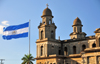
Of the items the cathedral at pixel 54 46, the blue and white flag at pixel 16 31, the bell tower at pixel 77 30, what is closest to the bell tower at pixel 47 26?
the cathedral at pixel 54 46

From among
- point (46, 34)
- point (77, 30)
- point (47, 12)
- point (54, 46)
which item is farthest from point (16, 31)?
point (77, 30)

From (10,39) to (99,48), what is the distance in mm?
21903

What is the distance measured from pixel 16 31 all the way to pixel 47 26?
27.3 meters

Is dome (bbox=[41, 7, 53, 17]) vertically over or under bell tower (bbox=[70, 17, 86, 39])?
over

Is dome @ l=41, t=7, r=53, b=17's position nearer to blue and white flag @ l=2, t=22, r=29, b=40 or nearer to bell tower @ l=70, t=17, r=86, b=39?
bell tower @ l=70, t=17, r=86, b=39

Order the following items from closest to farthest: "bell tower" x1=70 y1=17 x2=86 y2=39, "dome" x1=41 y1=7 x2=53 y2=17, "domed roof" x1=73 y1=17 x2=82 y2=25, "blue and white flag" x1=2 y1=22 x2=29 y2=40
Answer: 1. "blue and white flag" x1=2 y1=22 x2=29 y2=40
2. "dome" x1=41 y1=7 x2=53 y2=17
3. "bell tower" x1=70 y1=17 x2=86 y2=39
4. "domed roof" x1=73 y1=17 x2=82 y2=25

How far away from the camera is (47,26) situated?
71250 millimetres

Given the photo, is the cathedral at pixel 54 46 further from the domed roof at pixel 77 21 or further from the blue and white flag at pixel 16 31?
the blue and white flag at pixel 16 31

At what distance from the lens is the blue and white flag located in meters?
43.9

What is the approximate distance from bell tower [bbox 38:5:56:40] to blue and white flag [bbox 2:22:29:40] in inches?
1013

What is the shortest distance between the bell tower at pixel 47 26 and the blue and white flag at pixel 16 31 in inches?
1013

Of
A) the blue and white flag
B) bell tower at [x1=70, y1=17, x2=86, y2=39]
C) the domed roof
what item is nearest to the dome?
the domed roof

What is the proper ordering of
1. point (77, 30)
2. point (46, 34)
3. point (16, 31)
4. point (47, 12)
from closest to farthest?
point (16, 31) < point (46, 34) < point (47, 12) < point (77, 30)

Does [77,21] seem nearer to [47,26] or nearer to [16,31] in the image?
[47,26]
